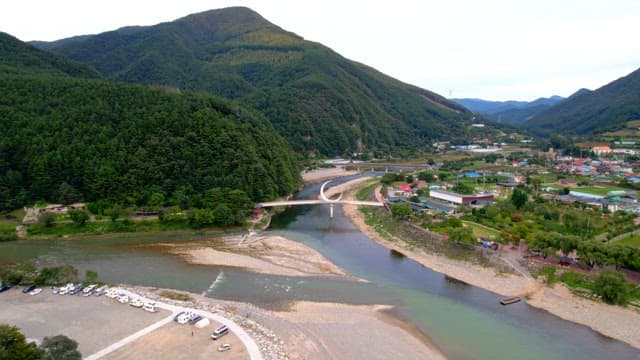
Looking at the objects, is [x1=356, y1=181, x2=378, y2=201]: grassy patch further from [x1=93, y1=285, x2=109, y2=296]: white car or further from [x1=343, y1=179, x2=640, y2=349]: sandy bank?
[x1=93, y1=285, x2=109, y2=296]: white car

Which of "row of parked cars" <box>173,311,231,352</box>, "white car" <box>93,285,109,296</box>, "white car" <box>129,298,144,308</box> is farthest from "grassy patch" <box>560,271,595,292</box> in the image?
"white car" <box>93,285,109,296</box>

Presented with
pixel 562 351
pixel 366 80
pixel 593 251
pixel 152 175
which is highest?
pixel 366 80

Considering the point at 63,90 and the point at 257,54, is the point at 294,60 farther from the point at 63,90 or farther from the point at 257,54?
the point at 63,90

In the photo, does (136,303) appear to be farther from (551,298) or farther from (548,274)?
(548,274)

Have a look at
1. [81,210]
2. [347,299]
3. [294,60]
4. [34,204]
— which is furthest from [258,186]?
[294,60]

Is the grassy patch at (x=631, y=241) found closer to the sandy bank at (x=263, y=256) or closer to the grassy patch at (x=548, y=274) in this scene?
the grassy patch at (x=548, y=274)
